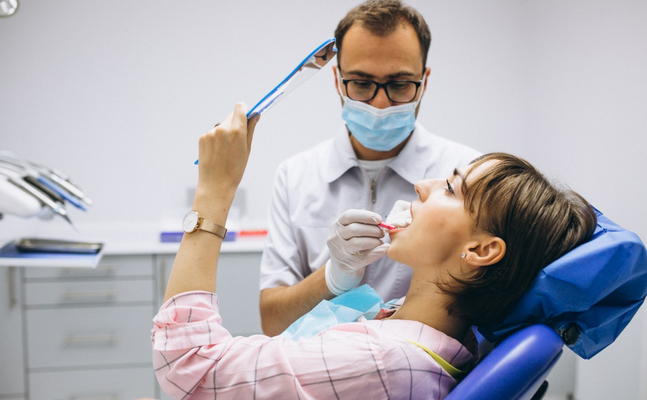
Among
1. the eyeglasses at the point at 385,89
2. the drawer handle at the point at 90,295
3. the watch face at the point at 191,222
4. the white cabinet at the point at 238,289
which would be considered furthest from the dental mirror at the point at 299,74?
the drawer handle at the point at 90,295

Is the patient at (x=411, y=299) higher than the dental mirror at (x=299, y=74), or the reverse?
the dental mirror at (x=299, y=74)

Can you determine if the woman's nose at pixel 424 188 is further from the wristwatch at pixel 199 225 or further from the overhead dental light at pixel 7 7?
the overhead dental light at pixel 7 7

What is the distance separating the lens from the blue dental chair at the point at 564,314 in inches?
31.3

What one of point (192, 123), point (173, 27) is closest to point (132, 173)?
point (192, 123)

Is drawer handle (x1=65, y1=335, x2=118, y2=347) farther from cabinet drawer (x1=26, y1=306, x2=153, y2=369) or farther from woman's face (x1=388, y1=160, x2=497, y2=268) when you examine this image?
woman's face (x1=388, y1=160, x2=497, y2=268)

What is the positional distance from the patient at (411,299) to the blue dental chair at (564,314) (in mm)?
57

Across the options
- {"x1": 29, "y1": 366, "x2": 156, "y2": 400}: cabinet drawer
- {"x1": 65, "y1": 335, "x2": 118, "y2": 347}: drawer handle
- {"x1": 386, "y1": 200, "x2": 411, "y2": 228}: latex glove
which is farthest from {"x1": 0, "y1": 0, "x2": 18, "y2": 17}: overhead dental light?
{"x1": 29, "y1": 366, "x2": 156, "y2": 400}: cabinet drawer

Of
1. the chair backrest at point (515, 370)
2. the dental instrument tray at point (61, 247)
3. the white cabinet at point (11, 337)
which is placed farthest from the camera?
the white cabinet at point (11, 337)

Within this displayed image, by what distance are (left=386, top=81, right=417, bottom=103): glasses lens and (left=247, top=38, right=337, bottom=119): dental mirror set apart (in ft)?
1.49

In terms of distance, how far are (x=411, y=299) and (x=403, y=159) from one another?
512 millimetres

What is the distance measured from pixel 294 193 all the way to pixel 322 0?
71.1 inches

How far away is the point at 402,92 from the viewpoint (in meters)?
1.45

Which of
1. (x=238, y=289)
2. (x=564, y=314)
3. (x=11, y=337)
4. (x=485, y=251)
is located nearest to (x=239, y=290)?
(x=238, y=289)

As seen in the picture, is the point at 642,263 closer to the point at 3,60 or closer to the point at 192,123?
the point at 192,123
